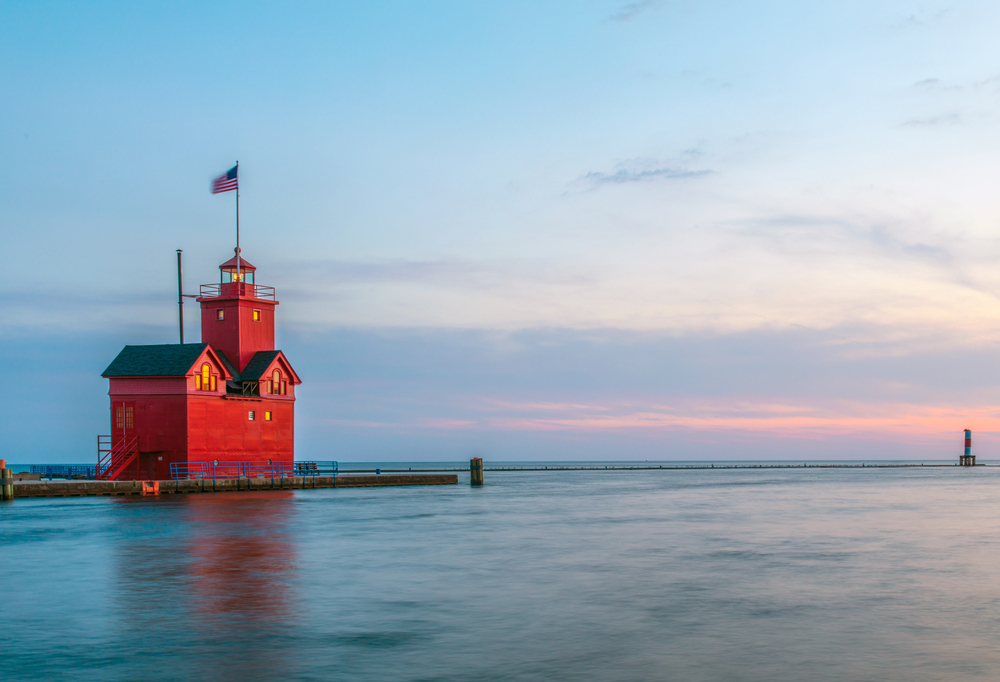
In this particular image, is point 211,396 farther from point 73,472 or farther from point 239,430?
point 73,472

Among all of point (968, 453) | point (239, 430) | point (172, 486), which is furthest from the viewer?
point (968, 453)

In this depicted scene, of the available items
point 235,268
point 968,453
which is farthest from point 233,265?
point 968,453

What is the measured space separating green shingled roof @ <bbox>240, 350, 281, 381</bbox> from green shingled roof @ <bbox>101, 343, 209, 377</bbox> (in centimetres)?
374

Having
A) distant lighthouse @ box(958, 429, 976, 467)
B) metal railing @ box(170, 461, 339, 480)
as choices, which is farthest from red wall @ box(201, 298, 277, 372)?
distant lighthouse @ box(958, 429, 976, 467)

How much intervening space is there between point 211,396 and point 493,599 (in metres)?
33.5

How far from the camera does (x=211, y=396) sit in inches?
1849

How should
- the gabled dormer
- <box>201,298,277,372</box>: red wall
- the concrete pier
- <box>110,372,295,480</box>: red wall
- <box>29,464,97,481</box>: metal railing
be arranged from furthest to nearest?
<box>29,464,97,481</box>: metal railing → <box>201,298,277,372</box>: red wall → the gabled dormer → <box>110,372,295,480</box>: red wall → the concrete pier

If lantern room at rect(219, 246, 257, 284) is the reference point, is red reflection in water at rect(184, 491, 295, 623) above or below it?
below

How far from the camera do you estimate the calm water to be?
1187cm

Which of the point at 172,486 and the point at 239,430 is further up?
the point at 239,430

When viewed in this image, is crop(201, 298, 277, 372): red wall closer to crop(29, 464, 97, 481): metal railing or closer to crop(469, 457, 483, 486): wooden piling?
crop(29, 464, 97, 481): metal railing

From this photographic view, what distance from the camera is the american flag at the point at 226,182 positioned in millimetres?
47062

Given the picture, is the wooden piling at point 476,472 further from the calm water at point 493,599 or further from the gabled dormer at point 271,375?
the calm water at point 493,599

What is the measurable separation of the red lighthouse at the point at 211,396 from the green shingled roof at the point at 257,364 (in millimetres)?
58
